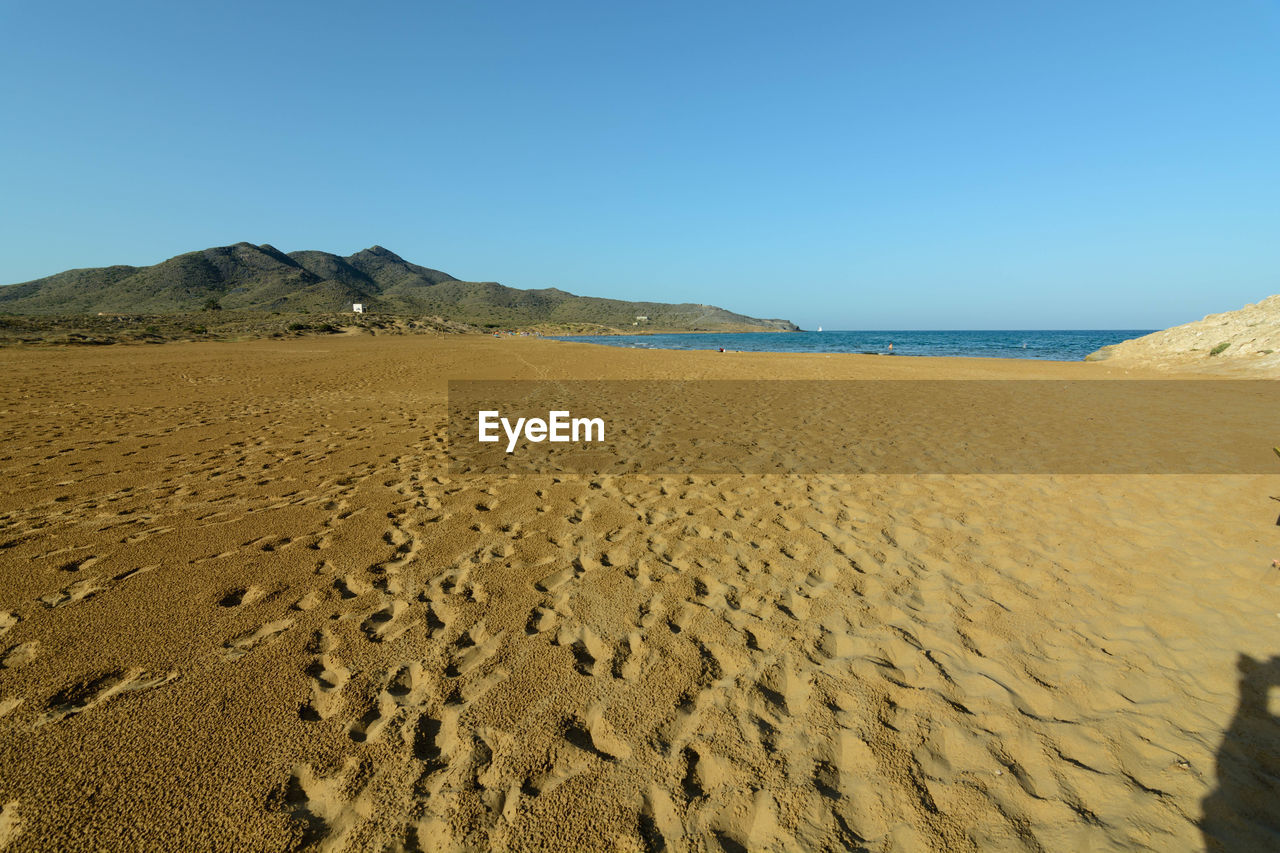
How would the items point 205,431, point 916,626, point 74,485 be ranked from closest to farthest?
point 916,626 → point 74,485 → point 205,431

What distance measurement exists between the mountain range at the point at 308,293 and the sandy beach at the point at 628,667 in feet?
269

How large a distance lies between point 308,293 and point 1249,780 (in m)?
110

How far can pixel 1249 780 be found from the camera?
246 cm

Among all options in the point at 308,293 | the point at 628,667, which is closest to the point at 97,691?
the point at 628,667

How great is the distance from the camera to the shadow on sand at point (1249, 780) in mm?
2214

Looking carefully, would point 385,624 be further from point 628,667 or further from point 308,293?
point 308,293

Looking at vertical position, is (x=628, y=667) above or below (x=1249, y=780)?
below

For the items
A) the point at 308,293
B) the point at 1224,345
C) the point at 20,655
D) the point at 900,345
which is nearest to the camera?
the point at 20,655

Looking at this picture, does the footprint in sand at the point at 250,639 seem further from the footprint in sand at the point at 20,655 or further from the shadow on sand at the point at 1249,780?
the shadow on sand at the point at 1249,780

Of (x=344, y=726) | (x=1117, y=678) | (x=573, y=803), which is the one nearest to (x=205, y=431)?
(x=344, y=726)

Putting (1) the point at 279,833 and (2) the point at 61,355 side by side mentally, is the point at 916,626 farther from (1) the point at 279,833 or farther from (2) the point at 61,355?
(2) the point at 61,355

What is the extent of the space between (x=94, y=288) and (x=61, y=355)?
9366 centimetres

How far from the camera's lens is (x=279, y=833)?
2.12 meters

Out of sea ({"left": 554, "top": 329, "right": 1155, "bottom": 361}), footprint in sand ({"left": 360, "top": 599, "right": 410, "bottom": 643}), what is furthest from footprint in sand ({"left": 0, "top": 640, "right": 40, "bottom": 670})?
sea ({"left": 554, "top": 329, "right": 1155, "bottom": 361})
